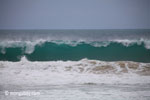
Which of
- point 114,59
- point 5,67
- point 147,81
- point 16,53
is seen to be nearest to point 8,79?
point 5,67

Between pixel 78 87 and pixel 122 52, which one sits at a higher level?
pixel 122 52

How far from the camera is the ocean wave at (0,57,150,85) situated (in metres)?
3.11

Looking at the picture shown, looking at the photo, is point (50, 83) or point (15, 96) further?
point (50, 83)

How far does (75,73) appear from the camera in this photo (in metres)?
3.54

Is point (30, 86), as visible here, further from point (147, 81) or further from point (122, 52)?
point (122, 52)

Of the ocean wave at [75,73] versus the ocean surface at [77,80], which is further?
the ocean wave at [75,73]

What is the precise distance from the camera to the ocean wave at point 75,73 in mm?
3109

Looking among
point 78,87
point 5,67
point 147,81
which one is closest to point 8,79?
point 5,67

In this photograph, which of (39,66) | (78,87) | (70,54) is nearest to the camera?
(78,87)

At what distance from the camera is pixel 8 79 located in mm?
3137

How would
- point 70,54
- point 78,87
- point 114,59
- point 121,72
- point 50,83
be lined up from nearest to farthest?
point 78,87
point 50,83
point 121,72
point 114,59
point 70,54

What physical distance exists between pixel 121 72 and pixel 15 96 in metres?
2.31

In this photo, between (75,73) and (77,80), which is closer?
(77,80)

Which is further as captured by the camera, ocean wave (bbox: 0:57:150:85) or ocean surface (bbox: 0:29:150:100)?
ocean wave (bbox: 0:57:150:85)
